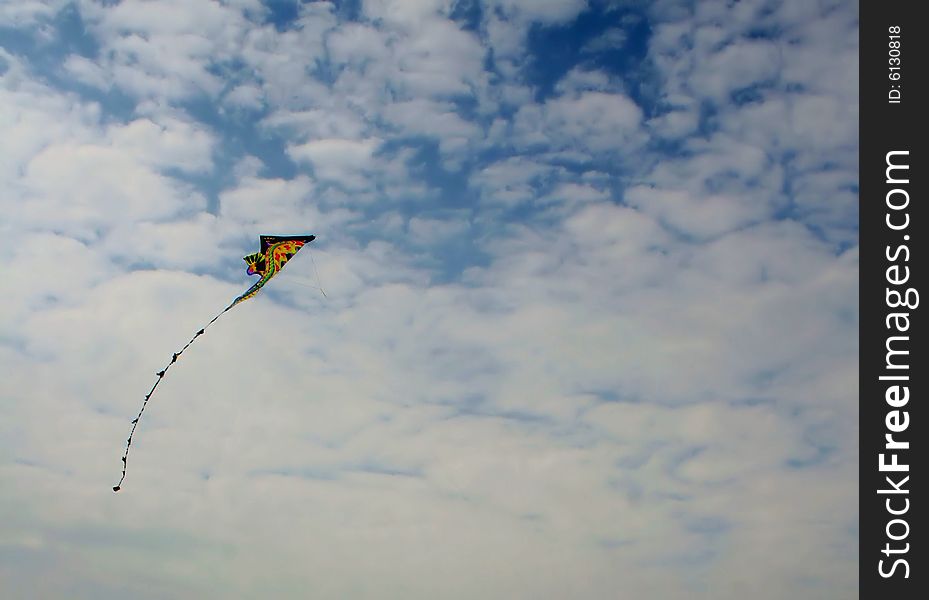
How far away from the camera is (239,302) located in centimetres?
4462

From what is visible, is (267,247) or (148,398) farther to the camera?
(267,247)
